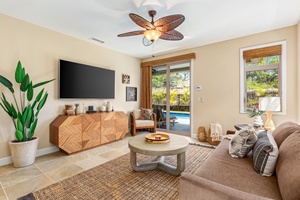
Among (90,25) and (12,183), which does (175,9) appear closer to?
(90,25)

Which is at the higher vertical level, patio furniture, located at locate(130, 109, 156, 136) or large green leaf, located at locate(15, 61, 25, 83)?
large green leaf, located at locate(15, 61, 25, 83)

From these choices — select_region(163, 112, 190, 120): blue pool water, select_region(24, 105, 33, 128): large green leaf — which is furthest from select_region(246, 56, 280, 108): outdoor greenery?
select_region(24, 105, 33, 128): large green leaf

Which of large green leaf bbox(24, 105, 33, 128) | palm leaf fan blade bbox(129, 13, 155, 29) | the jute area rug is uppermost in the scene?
palm leaf fan blade bbox(129, 13, 155, 29)

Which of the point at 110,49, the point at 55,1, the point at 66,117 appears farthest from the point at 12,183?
the point at 110,49

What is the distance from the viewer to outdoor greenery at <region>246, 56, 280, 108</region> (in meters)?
3.18

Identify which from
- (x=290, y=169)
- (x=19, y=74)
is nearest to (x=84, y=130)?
(x=19, y=74)

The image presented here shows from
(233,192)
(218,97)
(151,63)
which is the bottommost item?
(233,192)

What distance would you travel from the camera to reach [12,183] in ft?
6.54

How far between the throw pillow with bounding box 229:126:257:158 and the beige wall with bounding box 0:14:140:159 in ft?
10.9

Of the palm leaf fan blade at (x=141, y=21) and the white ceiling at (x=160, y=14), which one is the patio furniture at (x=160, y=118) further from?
the palm leaf fan blade at (x=141, y=21)

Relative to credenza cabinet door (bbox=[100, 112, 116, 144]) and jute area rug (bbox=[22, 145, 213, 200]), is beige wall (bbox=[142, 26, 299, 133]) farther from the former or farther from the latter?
credenza cabinet door (bbox=[100, 112, 116, 144])

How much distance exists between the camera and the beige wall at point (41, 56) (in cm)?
259

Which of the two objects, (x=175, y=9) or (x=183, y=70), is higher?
(x=175, y=9)

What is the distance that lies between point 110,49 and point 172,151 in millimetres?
3504
